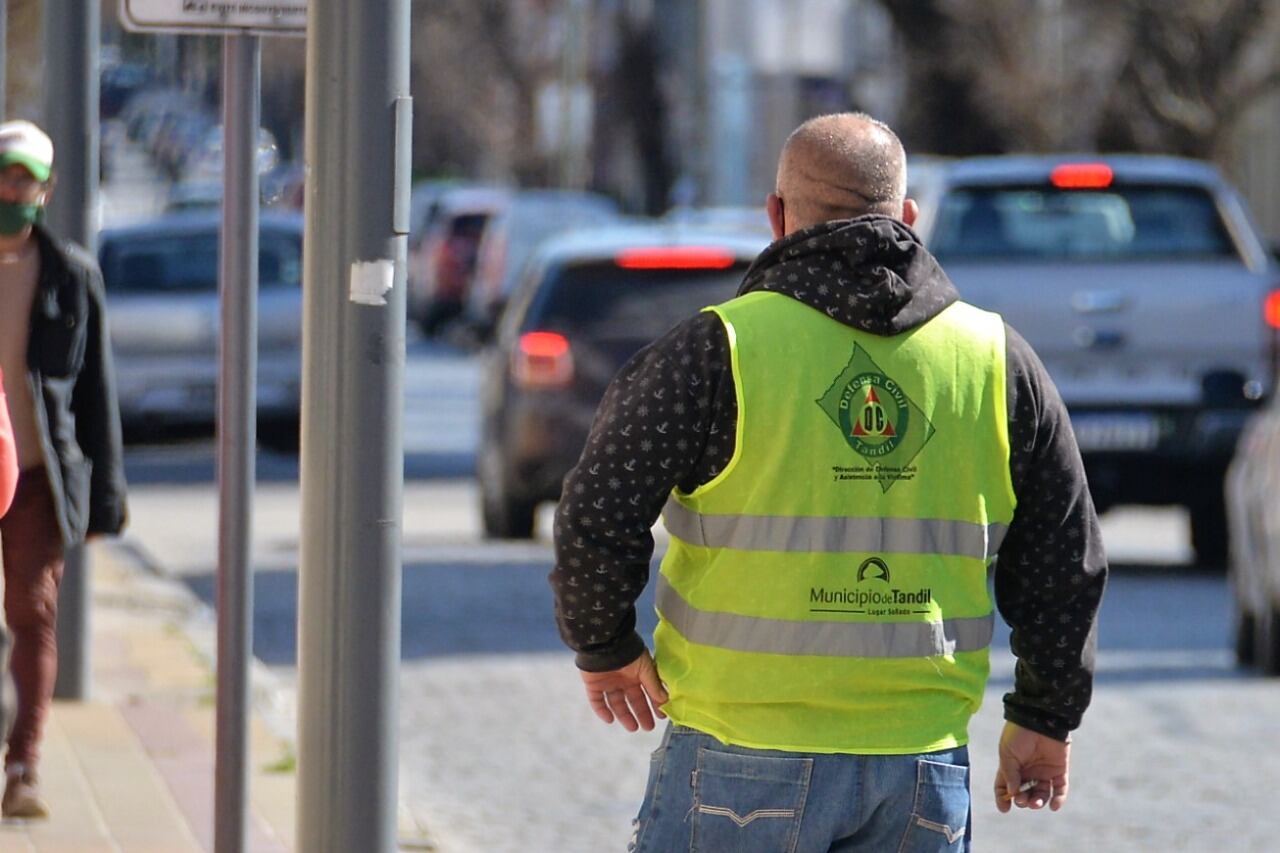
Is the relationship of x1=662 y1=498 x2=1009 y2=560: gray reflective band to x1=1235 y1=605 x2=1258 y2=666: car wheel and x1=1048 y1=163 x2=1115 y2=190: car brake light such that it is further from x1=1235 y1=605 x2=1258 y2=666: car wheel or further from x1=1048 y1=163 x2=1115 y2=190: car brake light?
→ x1=1048 y1=163 x2=1115 y2=190: car brake light

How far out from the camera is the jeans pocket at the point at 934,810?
361cm

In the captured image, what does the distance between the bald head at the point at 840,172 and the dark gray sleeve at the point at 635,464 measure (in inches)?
9.4

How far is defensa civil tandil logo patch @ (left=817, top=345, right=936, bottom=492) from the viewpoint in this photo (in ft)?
11.8

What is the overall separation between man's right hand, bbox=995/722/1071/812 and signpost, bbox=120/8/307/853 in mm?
2075

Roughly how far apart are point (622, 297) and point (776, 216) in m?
9.07

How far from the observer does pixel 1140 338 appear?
38.8 feet

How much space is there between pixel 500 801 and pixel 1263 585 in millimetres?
3339

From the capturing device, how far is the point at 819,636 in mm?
3600

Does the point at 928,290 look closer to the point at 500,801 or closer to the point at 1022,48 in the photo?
the point at 500,801

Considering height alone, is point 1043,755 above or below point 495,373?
above

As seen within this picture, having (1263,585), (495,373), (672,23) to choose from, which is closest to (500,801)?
(1263,585)

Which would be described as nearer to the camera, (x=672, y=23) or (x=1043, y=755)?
(x=1043, y=755)

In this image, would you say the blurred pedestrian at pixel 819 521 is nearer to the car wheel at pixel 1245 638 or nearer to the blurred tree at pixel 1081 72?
the car wheel at pixel 1245 638

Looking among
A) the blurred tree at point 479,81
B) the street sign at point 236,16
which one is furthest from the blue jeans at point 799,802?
the blurred tree at point 479,81
